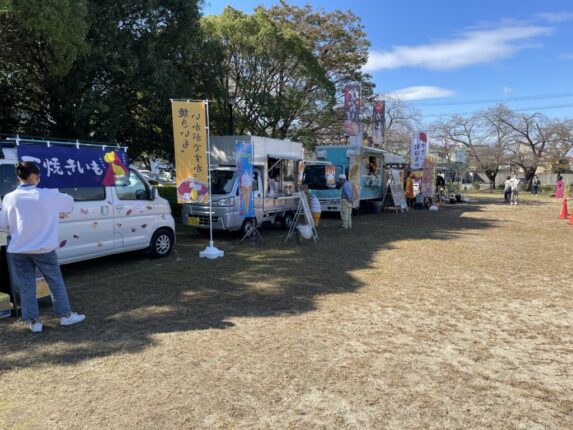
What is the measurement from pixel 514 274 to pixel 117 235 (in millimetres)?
6693

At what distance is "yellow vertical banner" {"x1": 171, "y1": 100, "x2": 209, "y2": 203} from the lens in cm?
807

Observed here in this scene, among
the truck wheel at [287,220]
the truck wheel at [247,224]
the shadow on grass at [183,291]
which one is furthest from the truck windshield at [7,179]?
the truck wheel at [287,220]

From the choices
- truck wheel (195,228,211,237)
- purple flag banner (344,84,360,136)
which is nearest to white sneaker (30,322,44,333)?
truck wheel (195,228,211,237)

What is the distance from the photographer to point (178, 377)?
3475 millimetres

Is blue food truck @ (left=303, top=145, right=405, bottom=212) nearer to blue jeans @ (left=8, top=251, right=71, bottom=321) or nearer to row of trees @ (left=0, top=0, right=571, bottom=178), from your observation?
row of trees @ (left=0, top=0, right=571, bottom=178)

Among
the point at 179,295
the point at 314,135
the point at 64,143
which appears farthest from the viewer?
the point at 314,135

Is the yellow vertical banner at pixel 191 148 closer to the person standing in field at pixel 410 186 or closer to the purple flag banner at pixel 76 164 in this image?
the purple flag banner at pixel 76 164

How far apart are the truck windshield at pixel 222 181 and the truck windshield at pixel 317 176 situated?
17.7 ft

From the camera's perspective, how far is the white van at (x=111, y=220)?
6.31 m


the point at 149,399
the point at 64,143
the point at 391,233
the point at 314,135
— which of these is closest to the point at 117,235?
the point at 64,143

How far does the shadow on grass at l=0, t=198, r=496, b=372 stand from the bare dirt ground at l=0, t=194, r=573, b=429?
0.03 meters

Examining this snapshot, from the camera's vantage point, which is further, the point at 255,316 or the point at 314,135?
the point at 314,135

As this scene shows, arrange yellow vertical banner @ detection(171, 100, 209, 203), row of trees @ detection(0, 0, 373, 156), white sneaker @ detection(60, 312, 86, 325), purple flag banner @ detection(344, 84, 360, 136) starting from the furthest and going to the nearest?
purple flag banner @ detection(344, 84, 360, 136)
yellow vertical banner @ detection(171, 100, 209, 203)
row of trees @ detection(0, 0, 373, 156)
white sneaker @ detection(60, 312, 86, 325)

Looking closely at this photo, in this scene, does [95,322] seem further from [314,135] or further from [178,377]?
[314,135]
